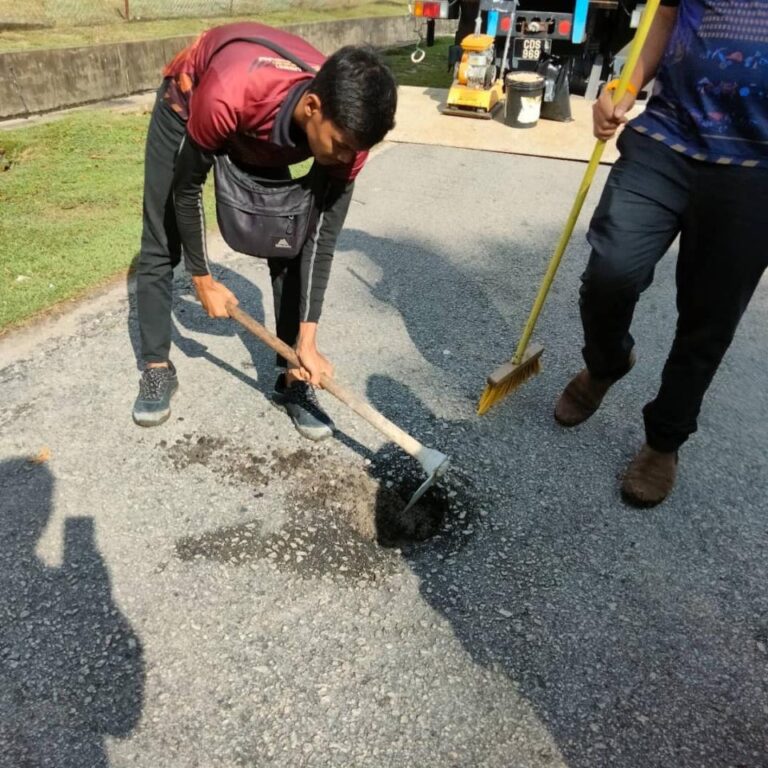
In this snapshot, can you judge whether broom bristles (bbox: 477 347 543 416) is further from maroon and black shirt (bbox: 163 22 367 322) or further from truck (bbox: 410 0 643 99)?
truck (bbox: 410 0 643 99)

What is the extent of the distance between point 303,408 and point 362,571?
82cm

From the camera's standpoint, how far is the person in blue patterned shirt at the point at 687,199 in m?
1.95

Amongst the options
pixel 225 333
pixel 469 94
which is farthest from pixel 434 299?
pixel 469 94

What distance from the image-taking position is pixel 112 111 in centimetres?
689

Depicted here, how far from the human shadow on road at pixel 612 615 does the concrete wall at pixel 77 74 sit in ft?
20.7

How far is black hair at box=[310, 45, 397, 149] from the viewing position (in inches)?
69.6

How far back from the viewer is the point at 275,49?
6.84 ft

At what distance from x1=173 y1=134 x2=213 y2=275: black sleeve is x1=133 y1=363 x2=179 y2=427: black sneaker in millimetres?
621

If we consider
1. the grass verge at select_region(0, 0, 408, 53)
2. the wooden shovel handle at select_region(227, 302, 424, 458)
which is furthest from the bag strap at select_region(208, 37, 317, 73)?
the grass verge at select_region(0, 0, 408, 53)

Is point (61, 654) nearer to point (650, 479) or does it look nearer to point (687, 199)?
point (650, 479)

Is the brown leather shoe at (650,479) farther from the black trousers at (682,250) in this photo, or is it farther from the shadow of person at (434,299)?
the shadow of person at (434,299)

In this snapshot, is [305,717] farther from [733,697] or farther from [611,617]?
[733,697]

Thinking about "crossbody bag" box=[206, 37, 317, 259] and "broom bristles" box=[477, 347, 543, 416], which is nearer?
"crossbody bag" box=[206, 37, 317, 259]

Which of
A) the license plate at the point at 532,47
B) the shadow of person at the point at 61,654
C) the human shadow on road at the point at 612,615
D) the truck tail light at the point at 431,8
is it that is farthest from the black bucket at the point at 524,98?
the shadow of person at the point at 61,654
